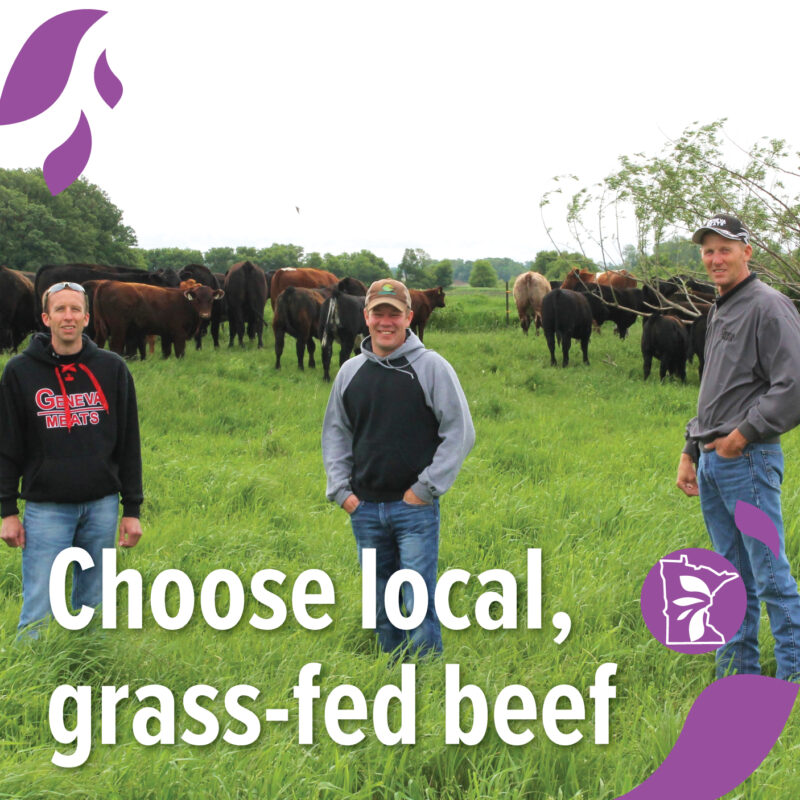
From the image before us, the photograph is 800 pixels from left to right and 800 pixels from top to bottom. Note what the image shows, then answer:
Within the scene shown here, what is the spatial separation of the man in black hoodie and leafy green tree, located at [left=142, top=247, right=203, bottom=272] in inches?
2281

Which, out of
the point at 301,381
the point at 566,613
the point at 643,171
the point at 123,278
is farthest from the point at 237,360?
the point at 566,613

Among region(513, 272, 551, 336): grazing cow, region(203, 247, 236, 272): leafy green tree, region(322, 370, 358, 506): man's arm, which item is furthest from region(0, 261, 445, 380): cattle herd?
region(203, 247, 236, 272): leafy green tree

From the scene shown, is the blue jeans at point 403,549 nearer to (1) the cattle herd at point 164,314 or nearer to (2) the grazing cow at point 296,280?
(1) the cattle herd at point 164,314

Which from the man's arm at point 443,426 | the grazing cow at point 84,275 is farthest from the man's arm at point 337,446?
the grazing cow at point 84,275

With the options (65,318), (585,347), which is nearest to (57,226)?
(585,347)

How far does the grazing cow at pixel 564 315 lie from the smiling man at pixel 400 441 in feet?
40.1

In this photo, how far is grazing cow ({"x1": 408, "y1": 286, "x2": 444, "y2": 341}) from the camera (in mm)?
19172

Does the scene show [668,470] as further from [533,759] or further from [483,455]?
[533,759]

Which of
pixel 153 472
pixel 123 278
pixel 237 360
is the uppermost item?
pixel 123 278

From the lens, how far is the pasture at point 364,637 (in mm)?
2475

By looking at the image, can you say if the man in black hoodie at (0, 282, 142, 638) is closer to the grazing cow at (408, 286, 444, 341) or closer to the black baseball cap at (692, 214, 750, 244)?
the black baseball cap at (692, 214, 750, 244)

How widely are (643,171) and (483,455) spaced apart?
16.2 ft

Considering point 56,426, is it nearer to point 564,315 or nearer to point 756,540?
point 756,540

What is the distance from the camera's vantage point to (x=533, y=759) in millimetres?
2627
